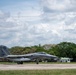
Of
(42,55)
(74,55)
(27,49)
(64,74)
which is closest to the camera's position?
(64,74)

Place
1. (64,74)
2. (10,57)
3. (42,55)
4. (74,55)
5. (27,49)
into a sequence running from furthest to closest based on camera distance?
(27,49) < (74,55) < (10,57) < (42,55) < (64,74)

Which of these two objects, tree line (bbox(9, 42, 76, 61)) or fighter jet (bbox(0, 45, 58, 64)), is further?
tree line (bbox(9, 42, 76, 61))

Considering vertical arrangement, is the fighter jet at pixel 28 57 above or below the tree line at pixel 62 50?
below

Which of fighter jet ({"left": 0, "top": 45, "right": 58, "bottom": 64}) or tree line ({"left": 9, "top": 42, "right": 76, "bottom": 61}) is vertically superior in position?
tree line ({"left": 9, "top": 42, "right": 76, "bottom": 61})

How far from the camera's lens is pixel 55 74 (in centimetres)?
2972

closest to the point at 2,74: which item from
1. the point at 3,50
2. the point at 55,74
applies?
the point at 55,74

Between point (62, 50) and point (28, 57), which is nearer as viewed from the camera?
point (28, 57)

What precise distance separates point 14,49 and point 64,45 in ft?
95.6

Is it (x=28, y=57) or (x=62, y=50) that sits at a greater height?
(x=62, y=50)

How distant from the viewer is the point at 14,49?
548 feet

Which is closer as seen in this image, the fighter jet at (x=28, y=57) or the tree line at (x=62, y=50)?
the fighter jet at (x=28, y=57)

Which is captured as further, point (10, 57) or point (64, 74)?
point (10, 57)

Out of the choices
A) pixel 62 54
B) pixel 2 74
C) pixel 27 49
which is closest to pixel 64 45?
pixel 62 54

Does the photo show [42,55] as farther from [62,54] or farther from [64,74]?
[62,54]
